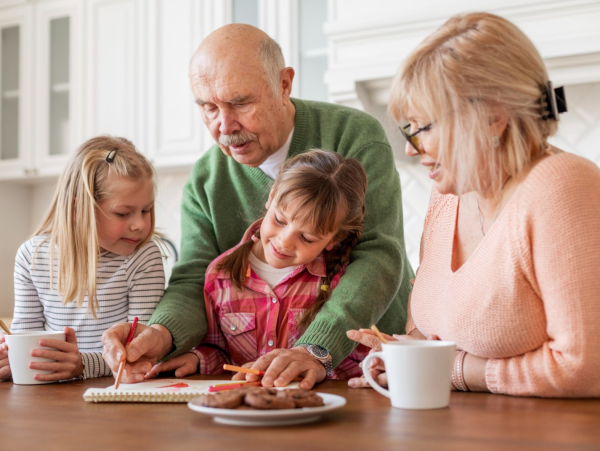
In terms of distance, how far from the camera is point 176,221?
3684mm

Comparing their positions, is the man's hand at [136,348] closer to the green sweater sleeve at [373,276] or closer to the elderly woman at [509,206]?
the green sweater sleeve at [373,276]

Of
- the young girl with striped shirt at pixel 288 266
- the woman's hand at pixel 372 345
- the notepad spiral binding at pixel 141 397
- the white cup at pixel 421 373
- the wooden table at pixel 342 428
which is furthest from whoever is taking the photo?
the young girl with striped shirt at pixel 288 266

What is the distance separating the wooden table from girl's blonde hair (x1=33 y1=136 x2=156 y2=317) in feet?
1.91

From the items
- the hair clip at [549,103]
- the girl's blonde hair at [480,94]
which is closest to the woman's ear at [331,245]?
the girl's blonde hair at [480,94]

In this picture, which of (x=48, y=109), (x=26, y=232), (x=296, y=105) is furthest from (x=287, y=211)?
(x=26, y=232)

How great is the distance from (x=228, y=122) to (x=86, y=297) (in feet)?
1.68

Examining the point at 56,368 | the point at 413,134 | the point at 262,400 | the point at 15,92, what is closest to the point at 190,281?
the point at 56,368

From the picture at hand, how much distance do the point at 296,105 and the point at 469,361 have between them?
840 millimetres

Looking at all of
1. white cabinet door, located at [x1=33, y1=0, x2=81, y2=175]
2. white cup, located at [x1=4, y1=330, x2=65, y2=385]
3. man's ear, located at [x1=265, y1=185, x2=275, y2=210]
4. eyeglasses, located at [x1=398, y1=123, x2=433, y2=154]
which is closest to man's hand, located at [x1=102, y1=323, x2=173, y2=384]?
white cup, located at [x1=4, y1=330, x2=65, y2=385]

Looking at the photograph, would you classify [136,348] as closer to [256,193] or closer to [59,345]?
[59,345]

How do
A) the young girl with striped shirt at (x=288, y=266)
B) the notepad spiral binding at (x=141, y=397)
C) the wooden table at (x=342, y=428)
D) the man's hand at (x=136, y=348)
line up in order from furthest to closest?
the young girl with striped shirt at (x=288, y=266), the man's hand at (x=136, y=348), the notepad spiral binding at (x=141, y=397), the wooden table at (x=342, y=428)

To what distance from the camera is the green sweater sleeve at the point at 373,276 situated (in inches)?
51.2

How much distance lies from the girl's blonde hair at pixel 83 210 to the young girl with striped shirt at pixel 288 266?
27cm

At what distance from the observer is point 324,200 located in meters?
1.46
